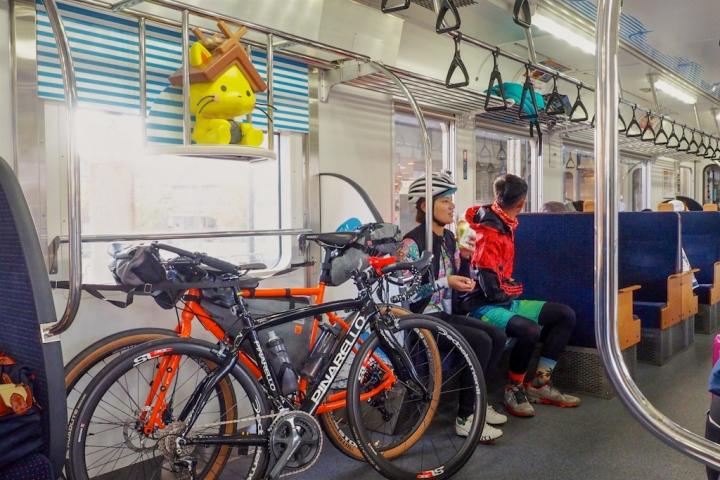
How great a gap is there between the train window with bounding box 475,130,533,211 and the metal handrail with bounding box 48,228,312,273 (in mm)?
2763

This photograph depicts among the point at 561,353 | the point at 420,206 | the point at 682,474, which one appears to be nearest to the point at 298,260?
the point at 420,206

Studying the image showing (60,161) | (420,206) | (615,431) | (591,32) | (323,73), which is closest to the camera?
(60,161)

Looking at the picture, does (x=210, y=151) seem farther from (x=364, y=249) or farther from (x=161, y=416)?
(x=161, y=416)

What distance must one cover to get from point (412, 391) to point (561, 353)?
4.45ft

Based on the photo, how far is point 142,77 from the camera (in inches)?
108

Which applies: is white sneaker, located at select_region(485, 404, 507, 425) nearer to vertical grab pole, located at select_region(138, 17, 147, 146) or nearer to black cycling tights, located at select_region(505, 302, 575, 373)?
black cycling tights, located at select_region(505, 302, 575, 373)

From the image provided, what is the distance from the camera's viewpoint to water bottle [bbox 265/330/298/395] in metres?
2.66

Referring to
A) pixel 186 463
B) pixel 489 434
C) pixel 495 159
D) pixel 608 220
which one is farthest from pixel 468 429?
pixel 495 159

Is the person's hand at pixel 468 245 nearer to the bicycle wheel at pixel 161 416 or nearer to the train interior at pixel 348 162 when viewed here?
the train interior at pixel 348 162

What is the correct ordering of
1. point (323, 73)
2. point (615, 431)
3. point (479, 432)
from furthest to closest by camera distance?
point (323, 73) < point (615, 431) < point (479, 432)

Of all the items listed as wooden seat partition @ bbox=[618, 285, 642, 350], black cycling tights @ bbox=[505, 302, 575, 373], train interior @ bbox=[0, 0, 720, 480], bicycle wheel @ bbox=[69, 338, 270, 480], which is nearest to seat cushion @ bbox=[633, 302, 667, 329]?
train interior @ bbox=[0, 0, 720, 480]

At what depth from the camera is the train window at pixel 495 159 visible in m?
6.00

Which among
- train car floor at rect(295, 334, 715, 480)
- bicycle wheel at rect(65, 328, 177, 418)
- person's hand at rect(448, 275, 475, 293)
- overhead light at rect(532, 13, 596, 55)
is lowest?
train car floor at rect(295, 334, 715, 480)

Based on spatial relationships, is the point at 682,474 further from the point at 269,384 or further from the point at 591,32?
the point at 591,32
